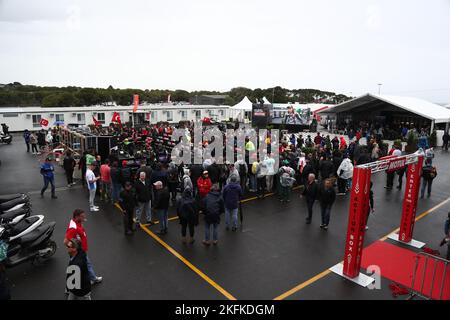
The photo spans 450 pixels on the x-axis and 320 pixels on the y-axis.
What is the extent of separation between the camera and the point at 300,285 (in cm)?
572

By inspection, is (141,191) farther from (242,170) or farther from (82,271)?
(242,170)

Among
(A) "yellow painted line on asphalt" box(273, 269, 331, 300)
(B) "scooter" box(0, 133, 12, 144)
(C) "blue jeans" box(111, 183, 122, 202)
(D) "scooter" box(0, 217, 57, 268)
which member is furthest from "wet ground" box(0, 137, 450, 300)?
(B) "scooter" box(0, 133, 12, 144)

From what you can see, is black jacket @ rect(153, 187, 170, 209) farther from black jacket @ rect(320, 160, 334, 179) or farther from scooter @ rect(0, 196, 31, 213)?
black jacket @ rect(320, 160, 334, 179)

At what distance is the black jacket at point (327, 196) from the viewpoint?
7.88 metres

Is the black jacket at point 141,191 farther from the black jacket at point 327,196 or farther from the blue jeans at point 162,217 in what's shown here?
the black jacket at point 327,196

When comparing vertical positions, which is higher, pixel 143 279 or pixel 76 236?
pixel 76 236

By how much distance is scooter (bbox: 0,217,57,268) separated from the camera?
5.74m

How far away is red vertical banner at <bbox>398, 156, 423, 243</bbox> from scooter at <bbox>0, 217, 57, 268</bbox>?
818 centimetres

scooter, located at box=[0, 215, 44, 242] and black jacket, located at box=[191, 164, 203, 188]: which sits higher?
black jacket, located at box=[191, 164, 203, 188]

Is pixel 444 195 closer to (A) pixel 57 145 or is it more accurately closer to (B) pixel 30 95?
(A) pixel 57 145

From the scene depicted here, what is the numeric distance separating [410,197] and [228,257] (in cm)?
456
